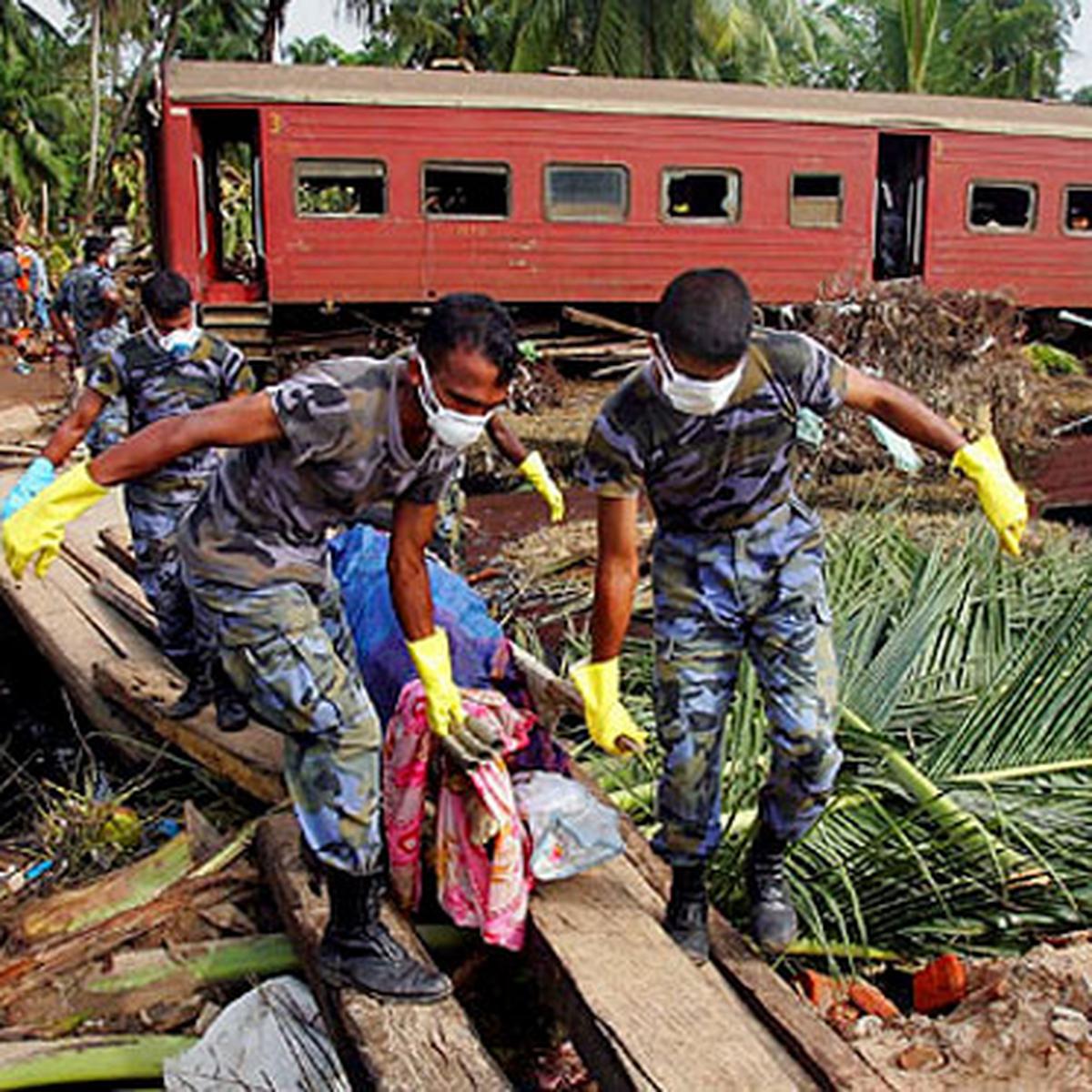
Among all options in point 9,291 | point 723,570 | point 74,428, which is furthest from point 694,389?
point 9,291

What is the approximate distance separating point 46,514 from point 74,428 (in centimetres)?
155

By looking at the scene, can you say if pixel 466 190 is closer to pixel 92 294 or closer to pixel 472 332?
pixel 92 294

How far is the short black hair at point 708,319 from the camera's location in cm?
267

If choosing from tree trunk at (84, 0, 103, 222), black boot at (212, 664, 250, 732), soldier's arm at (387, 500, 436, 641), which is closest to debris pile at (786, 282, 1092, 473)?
black boot at (212, 664, 250, 732)

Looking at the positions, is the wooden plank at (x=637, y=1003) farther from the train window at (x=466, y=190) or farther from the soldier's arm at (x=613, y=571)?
the train window at (x=466, y=190)

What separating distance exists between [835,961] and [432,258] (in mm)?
11118

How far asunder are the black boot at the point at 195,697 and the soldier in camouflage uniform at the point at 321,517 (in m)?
1.64

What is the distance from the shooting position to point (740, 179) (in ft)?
47.4

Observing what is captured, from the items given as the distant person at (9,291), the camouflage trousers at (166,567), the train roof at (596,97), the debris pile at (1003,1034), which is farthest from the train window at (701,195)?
the debris pile at (1003,1034)

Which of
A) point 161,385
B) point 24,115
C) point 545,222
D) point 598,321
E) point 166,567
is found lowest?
point 166,567

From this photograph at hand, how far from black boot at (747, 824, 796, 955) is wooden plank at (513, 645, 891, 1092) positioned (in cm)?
13

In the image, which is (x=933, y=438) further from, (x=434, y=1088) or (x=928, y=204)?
(x=928, y=204)

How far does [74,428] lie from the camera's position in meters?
4.34

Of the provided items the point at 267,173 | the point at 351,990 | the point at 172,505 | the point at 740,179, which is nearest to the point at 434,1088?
the point at 351,990
